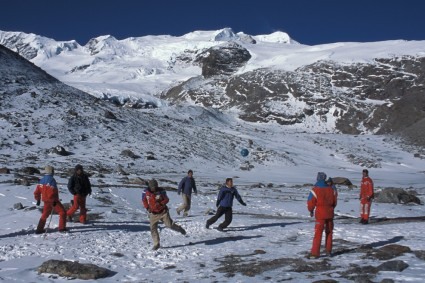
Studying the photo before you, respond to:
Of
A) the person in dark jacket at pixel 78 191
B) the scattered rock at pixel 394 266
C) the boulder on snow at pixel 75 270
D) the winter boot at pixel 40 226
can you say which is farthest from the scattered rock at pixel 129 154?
the scattered rock at pixel 394 266

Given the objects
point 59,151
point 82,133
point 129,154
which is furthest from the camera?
point 82,133

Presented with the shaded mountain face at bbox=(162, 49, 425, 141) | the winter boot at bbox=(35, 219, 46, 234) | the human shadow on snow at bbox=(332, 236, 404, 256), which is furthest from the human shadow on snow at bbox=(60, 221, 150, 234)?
the shaded mountain face at bbox=(162, 49, 425, 141)

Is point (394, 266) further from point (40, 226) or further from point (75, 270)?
point (40, 226)

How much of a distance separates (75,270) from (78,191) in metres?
5.63

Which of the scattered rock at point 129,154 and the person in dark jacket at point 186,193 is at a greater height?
the scattered rock at point 129,154

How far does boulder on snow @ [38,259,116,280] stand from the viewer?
32.0ft

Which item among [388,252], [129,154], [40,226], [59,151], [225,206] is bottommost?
[40,226]

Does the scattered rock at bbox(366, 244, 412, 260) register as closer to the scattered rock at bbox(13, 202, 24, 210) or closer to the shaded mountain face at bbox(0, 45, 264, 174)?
the scattered rock at bbox(13, 202, 24, 210)

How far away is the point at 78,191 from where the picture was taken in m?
15.2

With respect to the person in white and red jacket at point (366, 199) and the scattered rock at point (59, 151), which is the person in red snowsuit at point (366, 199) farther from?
the scattered rock at point (59, 151)

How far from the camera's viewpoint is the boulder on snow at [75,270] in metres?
9.75

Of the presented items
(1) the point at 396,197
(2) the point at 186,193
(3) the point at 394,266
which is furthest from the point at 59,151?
(3) the point at 394,266

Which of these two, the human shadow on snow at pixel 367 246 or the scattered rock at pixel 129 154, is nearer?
the human shadow on snow at pixel 367 246

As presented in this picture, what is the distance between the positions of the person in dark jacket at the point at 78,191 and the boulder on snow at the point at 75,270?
504cm
